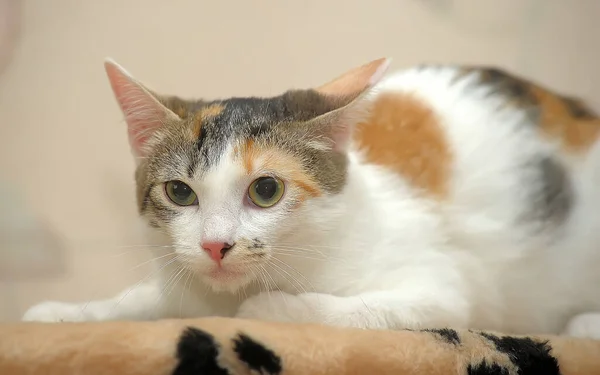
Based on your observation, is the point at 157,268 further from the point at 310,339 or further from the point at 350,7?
the point at 350,7

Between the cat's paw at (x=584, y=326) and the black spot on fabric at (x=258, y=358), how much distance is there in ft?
2.43

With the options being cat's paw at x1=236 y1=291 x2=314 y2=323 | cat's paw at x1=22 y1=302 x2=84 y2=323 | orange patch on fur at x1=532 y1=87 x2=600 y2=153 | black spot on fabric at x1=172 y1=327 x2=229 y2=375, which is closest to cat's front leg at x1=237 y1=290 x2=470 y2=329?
cat's paw at x1=236 y1=291 x2=314 y2=323

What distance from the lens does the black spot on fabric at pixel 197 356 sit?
0.68 m

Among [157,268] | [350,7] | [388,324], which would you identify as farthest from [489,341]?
[350,7]

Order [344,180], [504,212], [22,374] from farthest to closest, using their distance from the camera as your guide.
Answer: [504,212] → [344,180] → [22,374]

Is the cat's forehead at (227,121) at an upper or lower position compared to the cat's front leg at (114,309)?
upper

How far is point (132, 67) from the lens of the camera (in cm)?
161

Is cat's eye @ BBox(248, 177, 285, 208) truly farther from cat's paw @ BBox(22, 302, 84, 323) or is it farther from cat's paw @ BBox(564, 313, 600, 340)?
cat's paw @ BBox(564, 313, 600, 340)

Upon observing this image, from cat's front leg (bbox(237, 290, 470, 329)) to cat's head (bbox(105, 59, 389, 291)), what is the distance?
0.19 ft

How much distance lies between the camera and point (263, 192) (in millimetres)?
969

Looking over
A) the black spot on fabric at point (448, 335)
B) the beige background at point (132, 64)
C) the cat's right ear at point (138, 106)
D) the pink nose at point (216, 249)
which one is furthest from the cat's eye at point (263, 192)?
the beige background at point (132, 64)

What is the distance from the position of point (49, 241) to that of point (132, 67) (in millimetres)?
534

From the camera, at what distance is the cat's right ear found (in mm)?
1057

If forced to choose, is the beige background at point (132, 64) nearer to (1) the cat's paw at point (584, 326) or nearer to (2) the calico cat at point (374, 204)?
(2) the calico cat at point (374, 204)
